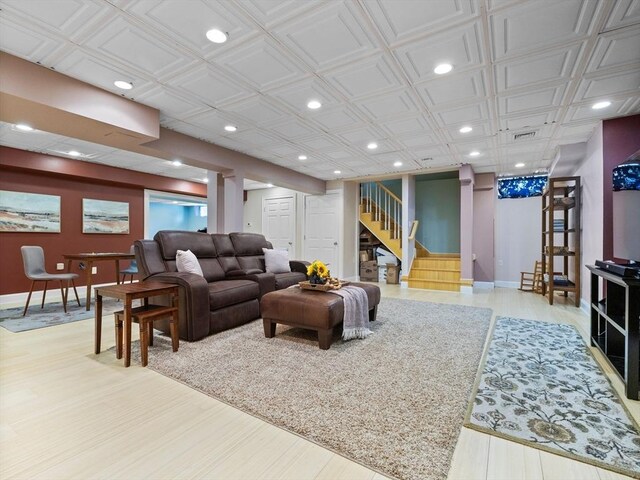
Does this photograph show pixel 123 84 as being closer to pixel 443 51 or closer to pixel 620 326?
pixel 443 51

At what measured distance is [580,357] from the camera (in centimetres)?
258

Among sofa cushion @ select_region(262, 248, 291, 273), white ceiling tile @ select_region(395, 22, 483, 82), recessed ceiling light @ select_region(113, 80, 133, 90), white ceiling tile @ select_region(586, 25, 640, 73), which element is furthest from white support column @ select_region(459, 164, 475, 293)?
recessed ceiling light @ select_region(113, 80, 133, 90)

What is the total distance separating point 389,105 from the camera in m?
3.37

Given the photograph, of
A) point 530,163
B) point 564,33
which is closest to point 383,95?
point 564,33

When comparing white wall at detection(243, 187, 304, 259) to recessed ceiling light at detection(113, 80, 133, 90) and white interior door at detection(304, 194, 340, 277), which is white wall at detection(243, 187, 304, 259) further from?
recessed ceiling light at detection(113, 80, 133, 90)

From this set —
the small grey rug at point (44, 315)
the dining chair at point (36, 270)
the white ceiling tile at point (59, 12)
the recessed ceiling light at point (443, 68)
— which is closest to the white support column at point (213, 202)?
the small grey rug at point (44, 315)

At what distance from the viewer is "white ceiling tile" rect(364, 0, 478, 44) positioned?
6.33 feet

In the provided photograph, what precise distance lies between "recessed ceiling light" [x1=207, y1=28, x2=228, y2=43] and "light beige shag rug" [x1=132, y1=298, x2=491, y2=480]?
8.14ft

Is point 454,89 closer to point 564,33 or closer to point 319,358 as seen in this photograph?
point 564,33

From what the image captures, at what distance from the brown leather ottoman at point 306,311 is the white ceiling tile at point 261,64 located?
2.05m

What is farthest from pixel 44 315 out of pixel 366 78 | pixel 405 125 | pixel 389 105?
pixel 405 125

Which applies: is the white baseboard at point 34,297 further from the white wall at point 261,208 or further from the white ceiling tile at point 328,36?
the white ceiling tile at point 328,36

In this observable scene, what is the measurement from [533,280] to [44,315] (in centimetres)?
811

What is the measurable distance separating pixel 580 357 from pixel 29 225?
793 cm
